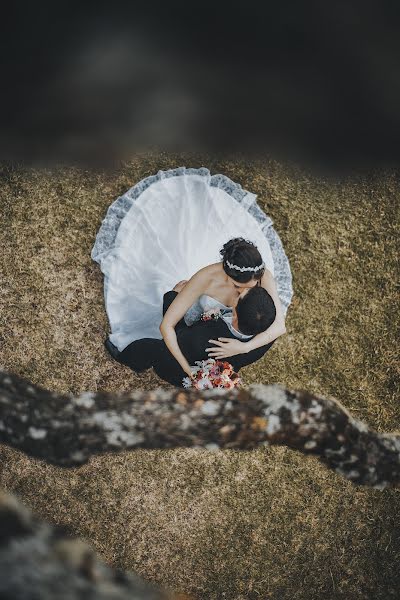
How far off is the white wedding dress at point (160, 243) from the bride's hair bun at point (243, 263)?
68 centimetres

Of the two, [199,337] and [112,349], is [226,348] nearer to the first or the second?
[199,337]

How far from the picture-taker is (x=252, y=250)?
319cm

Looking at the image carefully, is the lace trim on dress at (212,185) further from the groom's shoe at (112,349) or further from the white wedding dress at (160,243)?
the groom's shoe at (112,349)

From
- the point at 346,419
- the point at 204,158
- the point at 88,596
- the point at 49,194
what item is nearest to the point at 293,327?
the point at 204,158

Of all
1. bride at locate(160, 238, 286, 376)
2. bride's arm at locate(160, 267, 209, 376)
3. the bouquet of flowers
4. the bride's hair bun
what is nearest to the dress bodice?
bride at locate(160, 238, 286, 376)

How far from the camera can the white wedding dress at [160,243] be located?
3.82 m

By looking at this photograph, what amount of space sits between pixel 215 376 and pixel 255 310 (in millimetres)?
516

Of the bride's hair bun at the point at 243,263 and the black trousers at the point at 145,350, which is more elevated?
the bride's hair bun at the point at 243,263

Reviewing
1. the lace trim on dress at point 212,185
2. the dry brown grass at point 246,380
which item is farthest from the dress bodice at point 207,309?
the dry brown grass at point 246,380

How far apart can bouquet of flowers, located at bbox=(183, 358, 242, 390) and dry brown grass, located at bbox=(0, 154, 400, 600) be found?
1.17 m

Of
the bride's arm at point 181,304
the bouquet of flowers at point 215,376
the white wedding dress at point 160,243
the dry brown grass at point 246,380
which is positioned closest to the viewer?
the bouquet of flowers at point 215,376

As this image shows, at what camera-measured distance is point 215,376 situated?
3.26 m

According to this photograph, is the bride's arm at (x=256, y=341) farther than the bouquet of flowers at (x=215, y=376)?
Yes

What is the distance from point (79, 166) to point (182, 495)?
3056 millimetres
